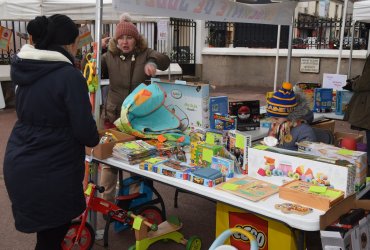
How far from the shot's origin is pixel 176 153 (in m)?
2.75

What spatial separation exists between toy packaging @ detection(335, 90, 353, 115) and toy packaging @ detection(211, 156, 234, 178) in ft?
8.97

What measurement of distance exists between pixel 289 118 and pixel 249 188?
933mm

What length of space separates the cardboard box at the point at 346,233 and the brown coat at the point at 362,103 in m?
2.05

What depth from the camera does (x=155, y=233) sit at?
A: 2887 mm

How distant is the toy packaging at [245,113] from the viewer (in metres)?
3.44

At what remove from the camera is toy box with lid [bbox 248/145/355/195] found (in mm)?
2066

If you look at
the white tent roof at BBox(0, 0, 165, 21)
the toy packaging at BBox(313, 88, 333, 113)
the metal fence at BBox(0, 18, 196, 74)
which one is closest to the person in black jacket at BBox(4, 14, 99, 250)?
the toy packaging at BBox(313, 88, 333, 113)

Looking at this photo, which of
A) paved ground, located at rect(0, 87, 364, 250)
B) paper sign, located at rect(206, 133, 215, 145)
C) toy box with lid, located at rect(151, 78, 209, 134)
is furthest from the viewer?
paved ground, located at rect(0, 87, 364, 250)

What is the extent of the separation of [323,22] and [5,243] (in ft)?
35.4

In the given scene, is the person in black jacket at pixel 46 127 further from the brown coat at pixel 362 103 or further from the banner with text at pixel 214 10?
the brown coat at pixel 362 103

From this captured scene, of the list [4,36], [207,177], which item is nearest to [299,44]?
[4,36]

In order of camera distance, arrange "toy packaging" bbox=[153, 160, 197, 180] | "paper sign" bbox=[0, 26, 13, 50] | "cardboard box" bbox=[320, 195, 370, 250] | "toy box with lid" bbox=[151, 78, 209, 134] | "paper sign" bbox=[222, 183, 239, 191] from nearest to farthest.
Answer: "cardboard box" bbox=[320, 195, 370, 250] < "paper sign" bbox=[222, 183, 239, 191] < "toy packaging" bbox=[153, 160, 197, 180] < "toy box with lid" bbox=[151, 78, 209, 134] < "paper sign" bbox=[0, 26, 13, 50]

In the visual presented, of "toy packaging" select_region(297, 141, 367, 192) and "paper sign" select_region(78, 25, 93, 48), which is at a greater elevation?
"paper sign" select_region(78, 25, 93, 48)

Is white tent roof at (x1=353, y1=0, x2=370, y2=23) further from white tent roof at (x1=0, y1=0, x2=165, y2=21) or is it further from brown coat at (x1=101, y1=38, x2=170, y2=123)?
brown coat at (x1=101, y1=38, x2=170, y2=123)
